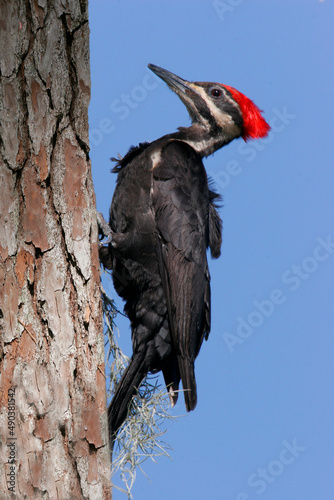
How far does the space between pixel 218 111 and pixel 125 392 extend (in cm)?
217

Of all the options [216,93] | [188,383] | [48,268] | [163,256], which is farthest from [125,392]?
[216,93]

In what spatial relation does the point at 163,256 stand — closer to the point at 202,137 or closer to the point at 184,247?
the point at 184,247

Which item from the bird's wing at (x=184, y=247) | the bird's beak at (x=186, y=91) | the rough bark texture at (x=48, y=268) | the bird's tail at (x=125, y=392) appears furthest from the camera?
the bird's beak at (x=186, y=91)

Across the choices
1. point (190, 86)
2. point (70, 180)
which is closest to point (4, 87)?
point (70, 180)

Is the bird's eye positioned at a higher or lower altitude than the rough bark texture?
higher

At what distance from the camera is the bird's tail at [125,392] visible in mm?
2781

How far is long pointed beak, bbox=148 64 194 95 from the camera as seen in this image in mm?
3906

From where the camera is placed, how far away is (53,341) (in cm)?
Answer: 204

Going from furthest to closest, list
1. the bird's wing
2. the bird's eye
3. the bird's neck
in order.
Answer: the bird's eye → the bird's neck → the bird's wing

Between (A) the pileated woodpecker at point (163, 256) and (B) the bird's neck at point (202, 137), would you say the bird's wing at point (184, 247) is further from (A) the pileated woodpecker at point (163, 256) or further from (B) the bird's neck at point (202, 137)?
(B) the bird's neck at point (202, 137)

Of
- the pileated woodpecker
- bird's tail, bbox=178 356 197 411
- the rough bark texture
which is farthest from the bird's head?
the rough bark texture

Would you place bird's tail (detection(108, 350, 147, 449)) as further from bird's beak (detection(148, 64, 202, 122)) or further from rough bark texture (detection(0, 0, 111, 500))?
bird's beak (detection(148, 64, 202, 122))

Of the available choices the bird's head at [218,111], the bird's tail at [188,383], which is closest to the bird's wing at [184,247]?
the bird's tail at [188,383]

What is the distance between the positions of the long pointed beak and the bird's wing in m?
0.68
